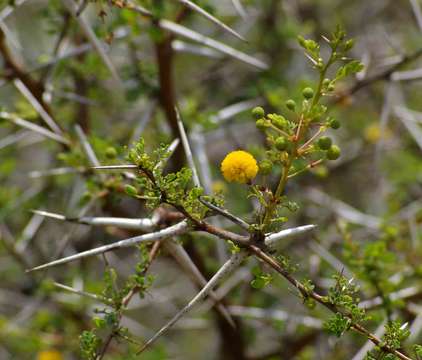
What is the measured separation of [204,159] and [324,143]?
1.13m

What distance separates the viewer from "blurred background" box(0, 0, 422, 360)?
1.88 meters

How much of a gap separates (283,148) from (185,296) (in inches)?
91.0

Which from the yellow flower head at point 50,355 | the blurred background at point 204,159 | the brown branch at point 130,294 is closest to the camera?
the brown branch at point 130,294

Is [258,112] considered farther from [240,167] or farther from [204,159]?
[204,159]

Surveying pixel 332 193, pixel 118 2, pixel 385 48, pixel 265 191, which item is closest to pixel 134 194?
pixel 265 191

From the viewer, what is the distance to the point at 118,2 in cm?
139

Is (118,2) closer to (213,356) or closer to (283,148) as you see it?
(283,148)

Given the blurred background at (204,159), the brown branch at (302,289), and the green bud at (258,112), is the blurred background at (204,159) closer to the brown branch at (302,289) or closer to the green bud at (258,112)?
the brown branch at (302,289)

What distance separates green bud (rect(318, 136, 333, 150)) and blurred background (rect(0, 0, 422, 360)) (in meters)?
0.36

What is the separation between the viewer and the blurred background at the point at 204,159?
188cm

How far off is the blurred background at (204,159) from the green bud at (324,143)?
356mm

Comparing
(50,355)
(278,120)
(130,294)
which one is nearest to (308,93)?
(278,120)

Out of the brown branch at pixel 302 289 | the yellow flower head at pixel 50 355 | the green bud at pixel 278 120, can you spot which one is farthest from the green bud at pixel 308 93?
the yellow flower head at pixel 50 355

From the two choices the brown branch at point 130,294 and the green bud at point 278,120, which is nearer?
the green bud at point 278,120
